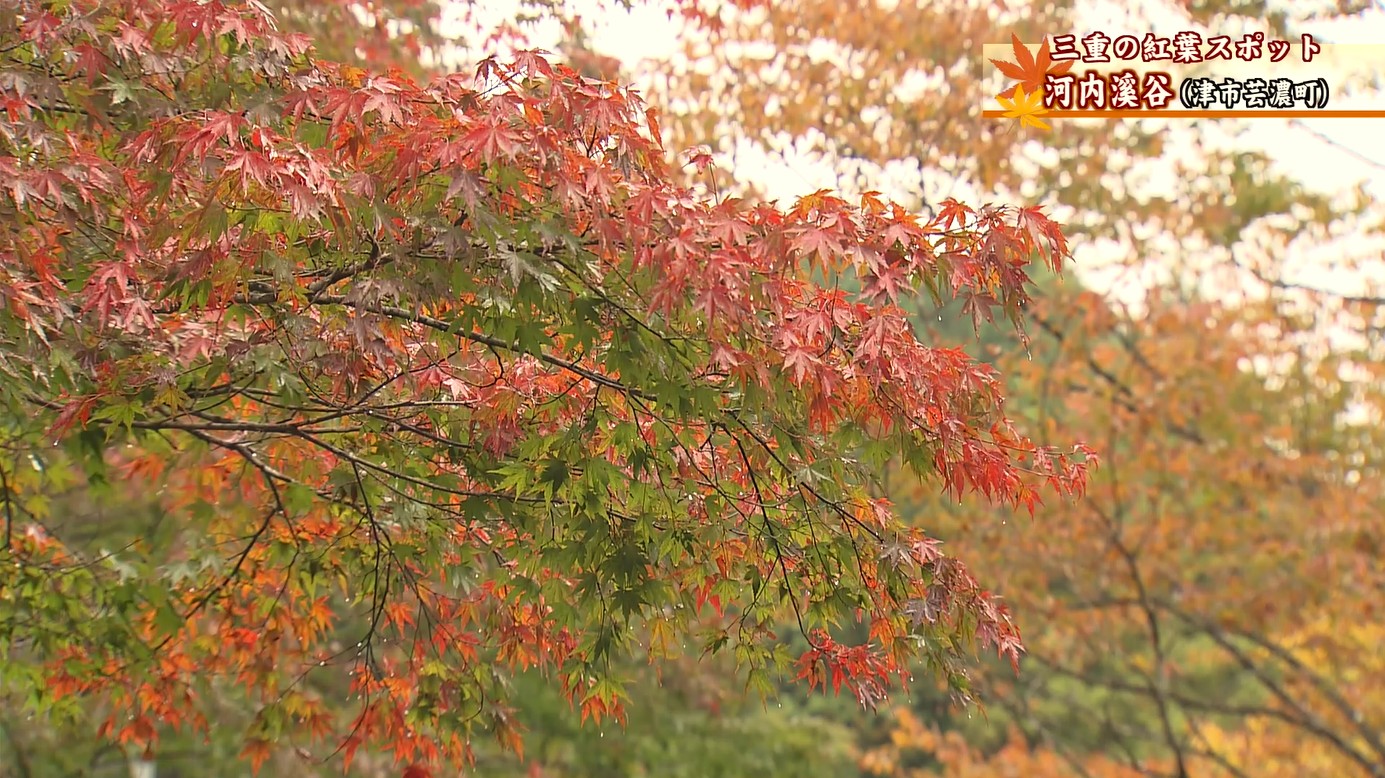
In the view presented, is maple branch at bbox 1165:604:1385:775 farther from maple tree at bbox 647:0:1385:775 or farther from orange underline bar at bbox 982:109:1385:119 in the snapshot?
orange underline bar at bbox 982:109:1385:119

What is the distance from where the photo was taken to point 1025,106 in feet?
25.2

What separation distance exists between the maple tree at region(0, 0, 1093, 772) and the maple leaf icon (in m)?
4.45

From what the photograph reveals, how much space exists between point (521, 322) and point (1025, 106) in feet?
18.1

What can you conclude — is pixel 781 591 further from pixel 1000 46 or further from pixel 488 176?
pixel 1000 46

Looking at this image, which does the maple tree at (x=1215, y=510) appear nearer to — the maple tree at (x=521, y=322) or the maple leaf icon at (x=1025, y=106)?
the maple leaf icon at (x=1025, y=106)

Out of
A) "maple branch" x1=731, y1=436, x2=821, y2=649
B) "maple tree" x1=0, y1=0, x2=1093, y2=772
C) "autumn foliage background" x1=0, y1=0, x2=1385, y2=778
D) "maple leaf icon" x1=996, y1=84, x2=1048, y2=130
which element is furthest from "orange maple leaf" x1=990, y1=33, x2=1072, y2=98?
"maple branch" x1=731, y1=436, x2=821, y2=649

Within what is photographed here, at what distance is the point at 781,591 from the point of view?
3.60m

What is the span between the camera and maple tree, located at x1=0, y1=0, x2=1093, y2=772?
2799 mm

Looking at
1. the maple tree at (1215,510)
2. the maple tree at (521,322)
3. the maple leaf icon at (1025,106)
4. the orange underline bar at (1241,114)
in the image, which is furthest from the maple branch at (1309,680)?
the maple tree at (521,322)

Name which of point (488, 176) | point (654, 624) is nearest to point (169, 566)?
point (654, 624)

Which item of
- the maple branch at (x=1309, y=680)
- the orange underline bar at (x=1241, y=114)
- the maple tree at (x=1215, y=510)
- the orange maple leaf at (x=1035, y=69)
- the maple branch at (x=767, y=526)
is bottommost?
the maple branch at (x=767, y=526)

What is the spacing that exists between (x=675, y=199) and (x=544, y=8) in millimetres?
4228

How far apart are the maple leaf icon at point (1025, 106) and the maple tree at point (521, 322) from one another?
4.45 metres

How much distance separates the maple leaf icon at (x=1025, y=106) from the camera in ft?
25.0
